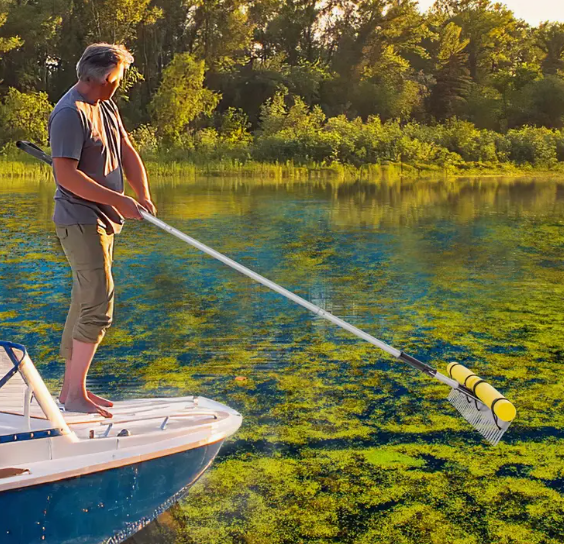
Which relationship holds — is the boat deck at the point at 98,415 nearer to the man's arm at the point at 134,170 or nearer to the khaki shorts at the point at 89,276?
the khaki shorts at the point at 89,276

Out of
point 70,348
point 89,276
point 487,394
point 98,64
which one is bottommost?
point 487,394

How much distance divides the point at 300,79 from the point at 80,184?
33.4m

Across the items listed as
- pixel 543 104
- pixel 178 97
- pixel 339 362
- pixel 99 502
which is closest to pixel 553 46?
pixel 543 104

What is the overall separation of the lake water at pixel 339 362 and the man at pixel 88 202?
67cm

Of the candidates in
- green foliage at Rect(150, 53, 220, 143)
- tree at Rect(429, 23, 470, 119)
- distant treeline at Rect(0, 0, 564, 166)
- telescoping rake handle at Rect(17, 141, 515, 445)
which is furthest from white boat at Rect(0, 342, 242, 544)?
tree at Rect(429, 23, 470, 119)

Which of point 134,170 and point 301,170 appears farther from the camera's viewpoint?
point 301,170

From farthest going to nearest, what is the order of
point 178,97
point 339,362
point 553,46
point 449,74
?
1. point 553,46
2. point 449,74
3. point 178,97
4. point 339,362

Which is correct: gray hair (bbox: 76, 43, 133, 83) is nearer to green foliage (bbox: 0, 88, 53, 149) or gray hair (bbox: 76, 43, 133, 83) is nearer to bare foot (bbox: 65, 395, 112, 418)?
bare foot (bbox: 65, 395, 112, 418)

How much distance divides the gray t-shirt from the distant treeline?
78.1 ft

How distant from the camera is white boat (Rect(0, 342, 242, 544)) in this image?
243cm

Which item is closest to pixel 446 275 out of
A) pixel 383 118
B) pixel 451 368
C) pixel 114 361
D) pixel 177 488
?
pixel 114 361

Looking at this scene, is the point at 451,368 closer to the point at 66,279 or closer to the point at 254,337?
the point at 254,337

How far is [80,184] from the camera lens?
3.08m

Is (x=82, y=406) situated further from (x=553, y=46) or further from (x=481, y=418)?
(x=553, y=46)
